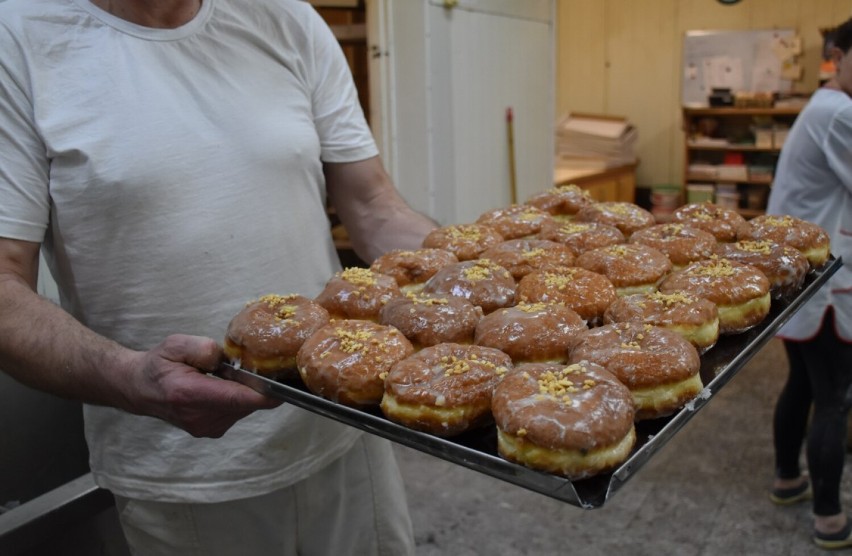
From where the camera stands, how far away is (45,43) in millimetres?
1420

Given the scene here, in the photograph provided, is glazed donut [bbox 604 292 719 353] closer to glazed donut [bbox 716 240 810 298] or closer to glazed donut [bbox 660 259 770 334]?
glazed donut [bbox 660 259 770 334]

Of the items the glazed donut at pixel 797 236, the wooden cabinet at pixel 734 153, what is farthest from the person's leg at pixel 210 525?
the wooden cabinet at pixel 734 153

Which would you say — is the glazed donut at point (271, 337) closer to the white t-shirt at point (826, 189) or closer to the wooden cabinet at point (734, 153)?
the white t-shirt at point (826, 189)

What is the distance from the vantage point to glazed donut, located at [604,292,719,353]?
1263 mm

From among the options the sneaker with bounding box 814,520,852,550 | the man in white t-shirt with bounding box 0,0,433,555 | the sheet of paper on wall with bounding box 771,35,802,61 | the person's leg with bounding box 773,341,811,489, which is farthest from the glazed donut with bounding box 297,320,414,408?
the sheet of paper on wall with bounding box 771,35,802,61

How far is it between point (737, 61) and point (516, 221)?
5.60 meters

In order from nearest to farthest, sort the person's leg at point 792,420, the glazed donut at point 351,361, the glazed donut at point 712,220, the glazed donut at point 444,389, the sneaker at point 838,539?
the glazed donut at point 444,389
the glazed donut at point 351,361
the glazed donut at point 712,220
the sneaker at point 838,539
the person's leg at point 792,420

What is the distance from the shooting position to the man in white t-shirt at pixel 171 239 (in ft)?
4.34

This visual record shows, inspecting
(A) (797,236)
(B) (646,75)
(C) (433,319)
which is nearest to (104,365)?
(C) (433,319)

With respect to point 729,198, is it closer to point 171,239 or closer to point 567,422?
point 171,239

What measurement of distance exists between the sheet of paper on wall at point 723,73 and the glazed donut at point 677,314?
5.93 meters

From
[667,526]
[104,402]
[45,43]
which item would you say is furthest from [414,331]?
[667,526]

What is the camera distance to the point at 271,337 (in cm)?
127

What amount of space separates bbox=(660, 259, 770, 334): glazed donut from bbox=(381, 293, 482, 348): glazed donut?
15.9 inches
